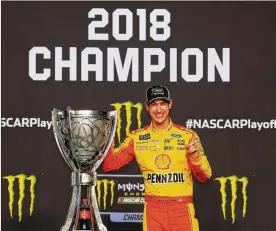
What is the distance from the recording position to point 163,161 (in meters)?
3.58

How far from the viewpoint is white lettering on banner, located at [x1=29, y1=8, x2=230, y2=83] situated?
4320 mm

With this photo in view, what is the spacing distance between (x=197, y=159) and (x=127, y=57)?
3.79ft

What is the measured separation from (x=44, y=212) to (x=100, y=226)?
1.38 metres

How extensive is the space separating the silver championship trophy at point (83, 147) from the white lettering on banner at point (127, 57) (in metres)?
1.18

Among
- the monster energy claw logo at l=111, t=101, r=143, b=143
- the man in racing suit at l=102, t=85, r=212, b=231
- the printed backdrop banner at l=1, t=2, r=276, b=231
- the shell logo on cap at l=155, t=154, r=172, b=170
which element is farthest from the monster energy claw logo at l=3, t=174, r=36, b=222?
the shell logo on cap at l=155, t=154, r=172, b=170

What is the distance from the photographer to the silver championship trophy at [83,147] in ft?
9.89

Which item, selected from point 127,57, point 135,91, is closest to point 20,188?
point 135,91

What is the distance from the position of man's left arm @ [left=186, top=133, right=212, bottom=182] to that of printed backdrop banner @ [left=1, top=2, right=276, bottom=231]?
74 cm

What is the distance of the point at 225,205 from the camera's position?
429cm

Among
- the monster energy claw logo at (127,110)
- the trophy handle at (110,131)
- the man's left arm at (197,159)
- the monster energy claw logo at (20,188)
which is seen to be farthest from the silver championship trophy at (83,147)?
the monster energy claw logo at (20,188)

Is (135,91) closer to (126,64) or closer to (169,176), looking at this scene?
(126,64)

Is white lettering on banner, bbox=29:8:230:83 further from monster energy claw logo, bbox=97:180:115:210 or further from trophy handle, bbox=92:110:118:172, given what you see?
trophy handle, bbox=92:110:118:172

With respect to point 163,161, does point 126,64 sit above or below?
above

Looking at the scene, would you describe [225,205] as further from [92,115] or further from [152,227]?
[92,115]
